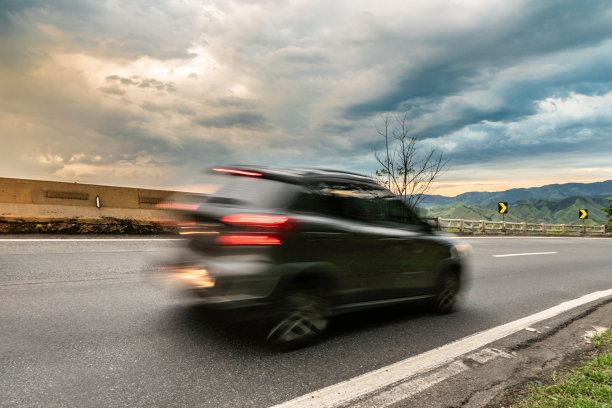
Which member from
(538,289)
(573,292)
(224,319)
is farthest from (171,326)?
(573,292)

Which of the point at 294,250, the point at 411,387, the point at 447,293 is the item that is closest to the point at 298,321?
the point at 294,250

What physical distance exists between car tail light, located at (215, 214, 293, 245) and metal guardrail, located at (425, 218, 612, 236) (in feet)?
54.9

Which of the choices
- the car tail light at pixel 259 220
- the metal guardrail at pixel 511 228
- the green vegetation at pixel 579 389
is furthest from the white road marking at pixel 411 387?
the metal guardrail at pixel 511 228

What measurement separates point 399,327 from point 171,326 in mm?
2433

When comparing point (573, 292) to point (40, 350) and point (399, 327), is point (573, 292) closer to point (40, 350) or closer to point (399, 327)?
point (399, 327)

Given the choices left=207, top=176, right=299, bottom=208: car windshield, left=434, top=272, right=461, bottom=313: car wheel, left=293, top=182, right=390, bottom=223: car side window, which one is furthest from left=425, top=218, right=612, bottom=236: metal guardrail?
left=207, top=176, right=299, bottom=208: car windshield

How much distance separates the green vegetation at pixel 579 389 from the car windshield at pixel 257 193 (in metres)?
2.36

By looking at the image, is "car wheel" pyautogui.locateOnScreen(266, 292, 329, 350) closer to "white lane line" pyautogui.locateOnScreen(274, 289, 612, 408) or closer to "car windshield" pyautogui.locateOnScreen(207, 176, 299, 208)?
"white lane line" pyautogui.locateOnScreen(274, 289, 612, 408)

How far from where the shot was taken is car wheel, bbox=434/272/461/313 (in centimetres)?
523

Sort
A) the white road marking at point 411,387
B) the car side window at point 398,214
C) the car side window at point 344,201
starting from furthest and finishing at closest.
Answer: the car side window at point 398,214, the car side window at point 344,201, the white road marking at point 411,387

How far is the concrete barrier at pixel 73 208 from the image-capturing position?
35.3ft

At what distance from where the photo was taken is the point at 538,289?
7.31 m

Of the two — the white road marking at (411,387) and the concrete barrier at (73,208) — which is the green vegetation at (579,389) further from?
the concrete barrier at (73,208)

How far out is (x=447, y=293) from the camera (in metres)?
5.30
